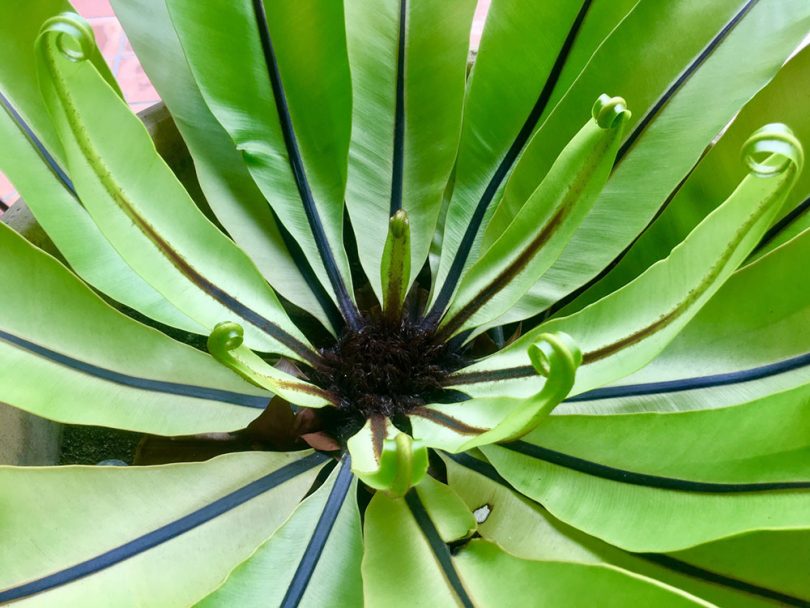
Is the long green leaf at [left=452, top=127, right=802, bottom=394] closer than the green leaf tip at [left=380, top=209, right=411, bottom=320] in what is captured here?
Yes

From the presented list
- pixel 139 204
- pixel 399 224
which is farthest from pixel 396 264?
pixel 139 204

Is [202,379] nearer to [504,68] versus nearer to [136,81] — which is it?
[504,68]

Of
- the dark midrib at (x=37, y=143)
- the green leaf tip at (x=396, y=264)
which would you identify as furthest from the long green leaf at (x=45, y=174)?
the green leaf tip at (x=396, y=264)

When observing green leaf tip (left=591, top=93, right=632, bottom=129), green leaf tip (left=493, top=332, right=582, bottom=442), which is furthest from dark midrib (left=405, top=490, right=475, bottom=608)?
green leaf tip (left=591, top=93, right=632, bottom=129)

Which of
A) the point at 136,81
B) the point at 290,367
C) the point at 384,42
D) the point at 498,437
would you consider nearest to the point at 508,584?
the point at 498,437

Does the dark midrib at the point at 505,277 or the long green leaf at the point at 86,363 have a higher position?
the dark midrib at the point at 505,277

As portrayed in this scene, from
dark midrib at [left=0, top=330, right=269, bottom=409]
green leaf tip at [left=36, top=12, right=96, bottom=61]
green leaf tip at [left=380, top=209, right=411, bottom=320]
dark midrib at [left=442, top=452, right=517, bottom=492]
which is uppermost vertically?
green leaf tip at [left=36, top=12, right=96, bottom=61]

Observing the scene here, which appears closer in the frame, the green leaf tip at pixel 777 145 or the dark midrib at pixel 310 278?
the green leaf tip at pixel 777 145

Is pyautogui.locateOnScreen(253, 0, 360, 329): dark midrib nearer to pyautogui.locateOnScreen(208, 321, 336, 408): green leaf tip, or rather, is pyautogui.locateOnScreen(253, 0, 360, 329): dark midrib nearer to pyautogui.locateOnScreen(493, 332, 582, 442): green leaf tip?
pyautogui.locateOnScreen(208, 321, 336, 408): green leaf tip

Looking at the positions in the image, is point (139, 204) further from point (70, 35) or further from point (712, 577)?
point (712, 577)

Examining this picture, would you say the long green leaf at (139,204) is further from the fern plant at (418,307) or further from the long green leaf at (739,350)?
the long green leaf at (739,350)
